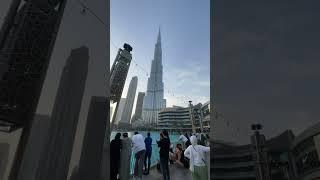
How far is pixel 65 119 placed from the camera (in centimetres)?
233

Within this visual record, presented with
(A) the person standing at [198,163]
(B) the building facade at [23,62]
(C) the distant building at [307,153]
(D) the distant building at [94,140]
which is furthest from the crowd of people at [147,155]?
(B) the building facade at [23,62]

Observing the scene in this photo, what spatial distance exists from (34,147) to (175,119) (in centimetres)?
2310

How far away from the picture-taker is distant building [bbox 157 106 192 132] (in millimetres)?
21839

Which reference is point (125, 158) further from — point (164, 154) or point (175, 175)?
point (175, 175)

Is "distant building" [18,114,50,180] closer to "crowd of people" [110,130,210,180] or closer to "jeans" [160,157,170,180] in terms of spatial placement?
"crowd of people" [110,130,210,180]

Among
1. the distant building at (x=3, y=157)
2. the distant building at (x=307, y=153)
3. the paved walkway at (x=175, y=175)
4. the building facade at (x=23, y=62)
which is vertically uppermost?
the building facade at (x=23, y=62)

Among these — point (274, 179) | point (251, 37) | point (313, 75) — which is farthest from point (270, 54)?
Result: point (274, 179)

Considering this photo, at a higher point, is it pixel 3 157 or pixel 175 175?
pixel 3 157

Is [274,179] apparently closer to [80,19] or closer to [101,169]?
[101,169]

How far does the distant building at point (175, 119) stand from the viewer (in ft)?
71.7

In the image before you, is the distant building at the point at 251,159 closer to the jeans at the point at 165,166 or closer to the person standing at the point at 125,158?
the person standing at the point at 125,158

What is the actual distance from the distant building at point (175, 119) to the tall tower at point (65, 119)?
18598 mm

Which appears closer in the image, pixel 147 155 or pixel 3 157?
pixel 3 157

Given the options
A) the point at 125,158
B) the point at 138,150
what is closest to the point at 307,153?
the point at 125,158
